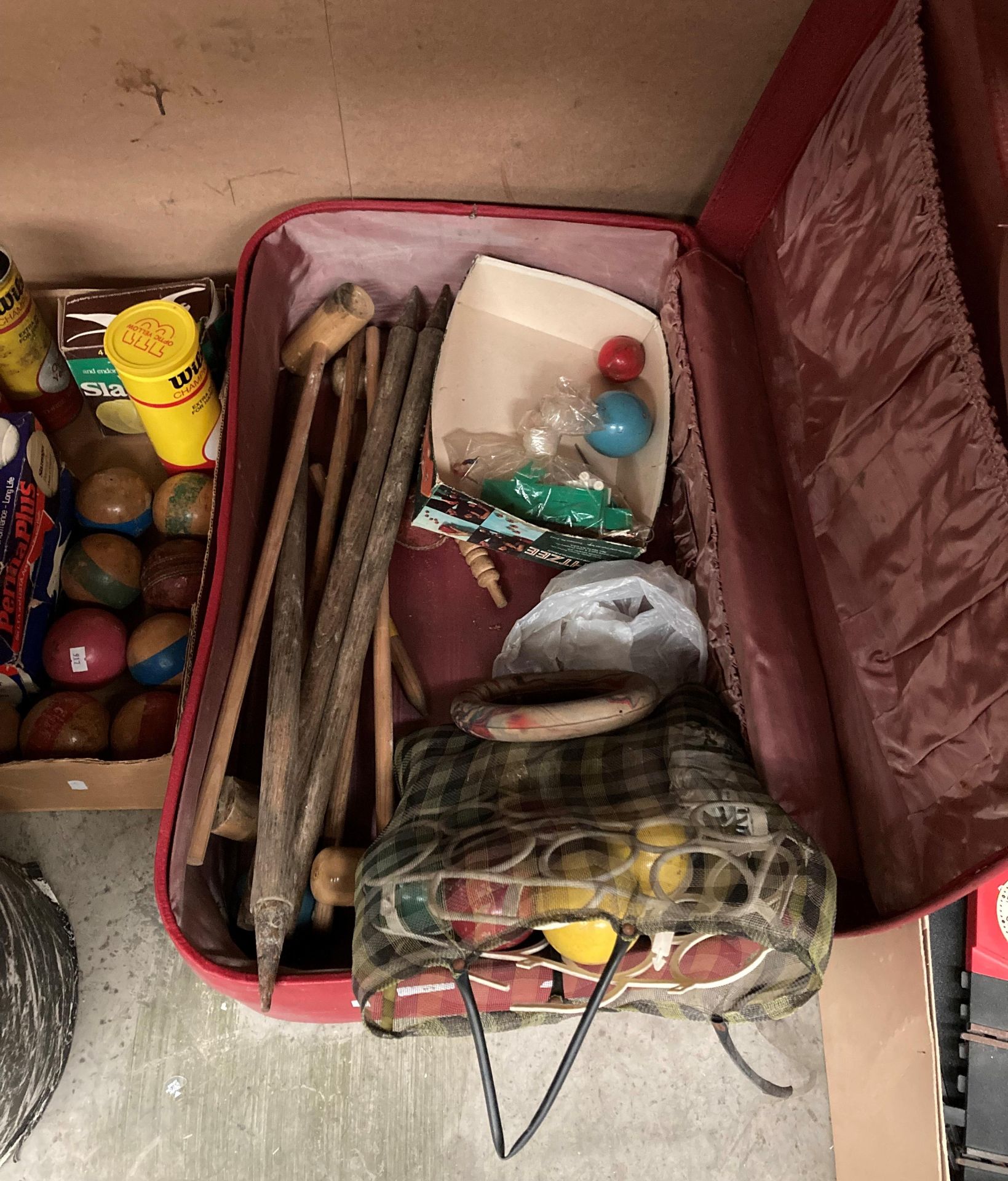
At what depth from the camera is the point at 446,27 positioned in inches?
45.6

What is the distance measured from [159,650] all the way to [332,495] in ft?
1.36

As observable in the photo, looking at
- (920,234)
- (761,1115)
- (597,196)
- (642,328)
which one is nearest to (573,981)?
(761,1115)

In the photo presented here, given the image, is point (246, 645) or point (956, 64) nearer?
point (956, 64)

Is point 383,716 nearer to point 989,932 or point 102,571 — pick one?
point 102,571

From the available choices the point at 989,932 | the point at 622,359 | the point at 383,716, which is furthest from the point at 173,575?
the point at 989,932

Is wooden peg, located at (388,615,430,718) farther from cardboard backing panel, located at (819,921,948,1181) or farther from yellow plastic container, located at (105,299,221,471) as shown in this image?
cardboard backing panel, located at (819,921,948,1181)

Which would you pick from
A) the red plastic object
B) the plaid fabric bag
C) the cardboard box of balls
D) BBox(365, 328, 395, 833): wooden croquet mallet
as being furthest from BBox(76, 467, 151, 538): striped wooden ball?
the red plastic object

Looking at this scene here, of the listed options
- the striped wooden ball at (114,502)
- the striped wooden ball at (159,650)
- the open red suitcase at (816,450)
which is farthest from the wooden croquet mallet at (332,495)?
the striped wooden ball at (114,502)

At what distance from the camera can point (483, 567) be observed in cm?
142

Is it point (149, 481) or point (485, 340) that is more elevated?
point (485, 340)

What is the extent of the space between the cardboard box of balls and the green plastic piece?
0.55m

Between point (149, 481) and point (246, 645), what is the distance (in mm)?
539

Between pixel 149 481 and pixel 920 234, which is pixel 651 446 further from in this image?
pixel 149 481

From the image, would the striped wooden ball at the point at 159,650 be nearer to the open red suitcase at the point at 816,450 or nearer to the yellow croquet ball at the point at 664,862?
the open red suitcase at the point at 816,450
